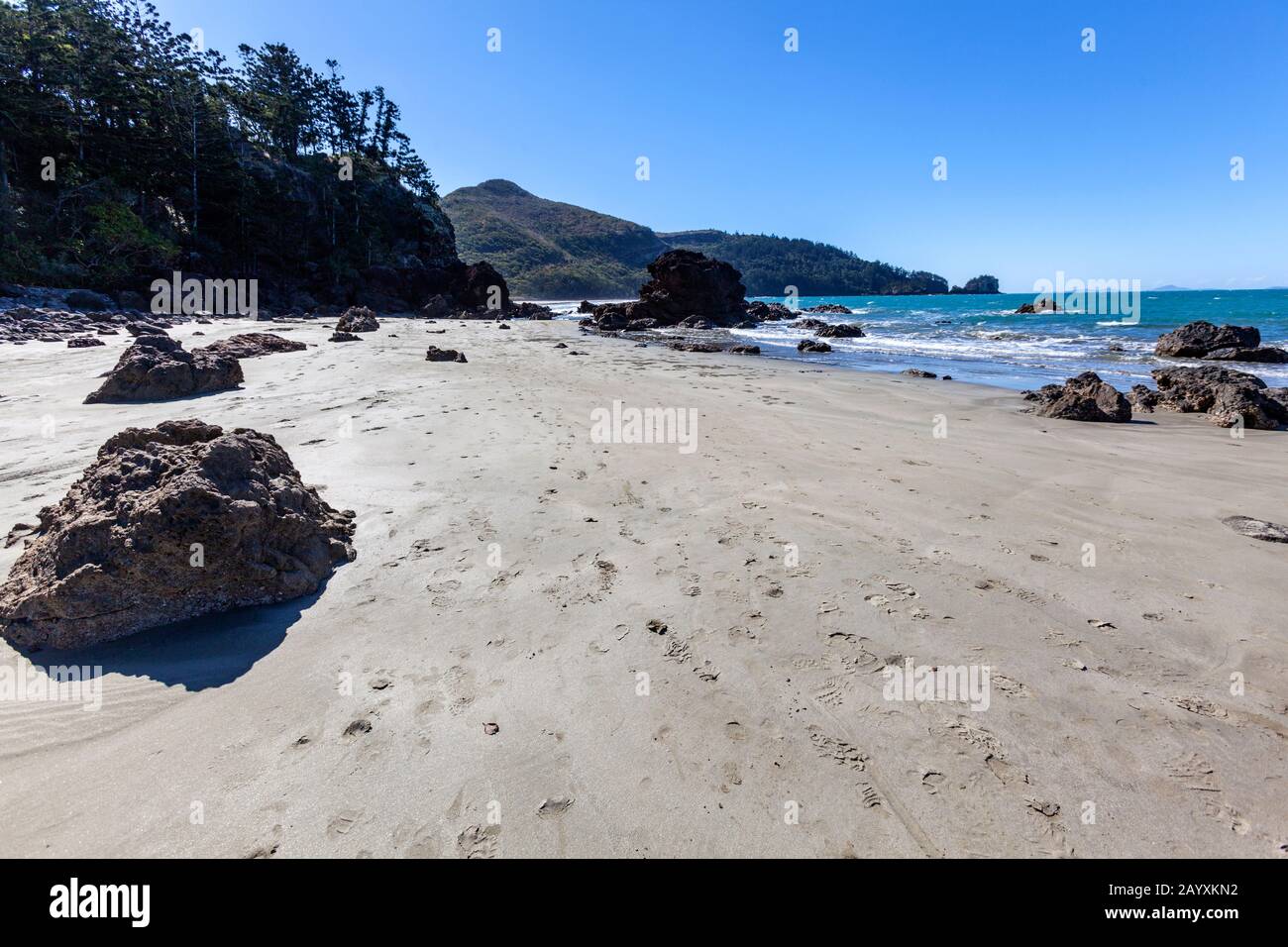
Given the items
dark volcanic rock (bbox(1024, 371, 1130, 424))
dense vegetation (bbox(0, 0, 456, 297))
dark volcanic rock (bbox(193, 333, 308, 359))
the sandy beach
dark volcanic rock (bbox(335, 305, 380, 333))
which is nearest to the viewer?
the sandy beach

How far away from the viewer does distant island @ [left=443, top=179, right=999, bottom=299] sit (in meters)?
108

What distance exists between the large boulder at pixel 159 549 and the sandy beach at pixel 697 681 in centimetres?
16

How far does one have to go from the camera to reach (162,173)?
116 feet

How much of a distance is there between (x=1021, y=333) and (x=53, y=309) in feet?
146

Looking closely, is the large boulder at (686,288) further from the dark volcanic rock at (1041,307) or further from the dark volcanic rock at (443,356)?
the dark volcanic rock at (1041,307)

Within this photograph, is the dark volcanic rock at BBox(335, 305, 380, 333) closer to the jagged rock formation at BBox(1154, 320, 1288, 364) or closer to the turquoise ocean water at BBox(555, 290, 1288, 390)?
the turquoise ocean water at BBox(555, 290, 1288, 390)

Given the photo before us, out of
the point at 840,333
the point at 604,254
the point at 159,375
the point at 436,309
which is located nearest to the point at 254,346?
the point at 159,375

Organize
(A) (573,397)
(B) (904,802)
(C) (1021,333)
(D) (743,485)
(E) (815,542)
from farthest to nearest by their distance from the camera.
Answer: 1. (C) (1021,333)
2. (A) (573,397)
3. (D) (743,485)
4. (E) (815,542)
5. (B) (904,802)

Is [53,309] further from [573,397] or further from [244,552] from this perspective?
[244,552]

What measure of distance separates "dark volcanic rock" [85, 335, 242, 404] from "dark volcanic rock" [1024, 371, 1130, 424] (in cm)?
1447

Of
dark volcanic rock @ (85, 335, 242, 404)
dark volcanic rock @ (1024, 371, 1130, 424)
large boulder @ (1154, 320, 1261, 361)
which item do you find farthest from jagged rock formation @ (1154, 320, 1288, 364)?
dark volcanic rock @ (85, 335, 242, 404)

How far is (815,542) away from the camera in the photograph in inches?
169

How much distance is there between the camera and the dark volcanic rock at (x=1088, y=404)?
9180 millimetres
